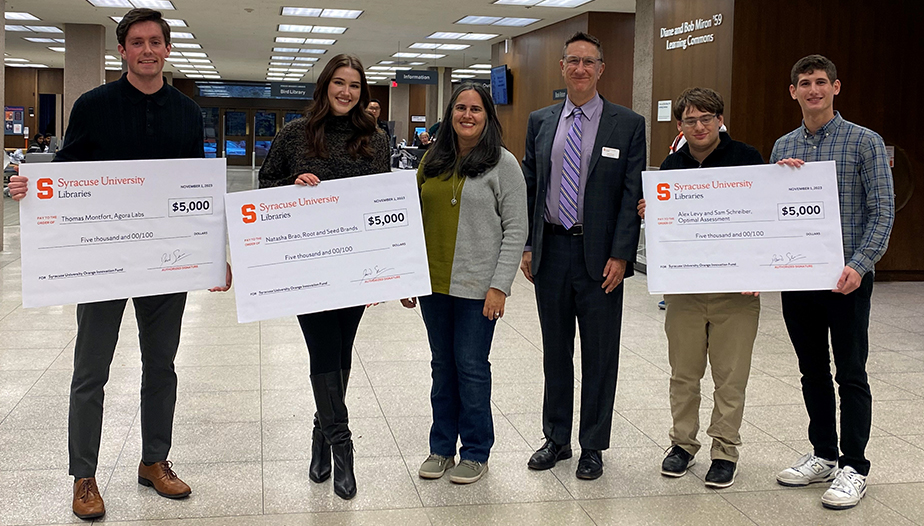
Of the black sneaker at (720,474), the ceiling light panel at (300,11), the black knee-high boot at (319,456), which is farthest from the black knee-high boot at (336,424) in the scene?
the ceiling light panel at (300,11)

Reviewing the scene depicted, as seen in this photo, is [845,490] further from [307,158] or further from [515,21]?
[515,21]

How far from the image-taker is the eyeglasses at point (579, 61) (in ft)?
10.3

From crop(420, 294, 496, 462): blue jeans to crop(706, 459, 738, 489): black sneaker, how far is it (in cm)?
85

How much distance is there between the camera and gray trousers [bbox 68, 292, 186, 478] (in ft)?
9.33

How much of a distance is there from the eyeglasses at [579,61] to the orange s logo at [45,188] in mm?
1871

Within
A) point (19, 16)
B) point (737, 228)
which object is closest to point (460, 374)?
point (737, 228)

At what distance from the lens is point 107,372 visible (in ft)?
9.58

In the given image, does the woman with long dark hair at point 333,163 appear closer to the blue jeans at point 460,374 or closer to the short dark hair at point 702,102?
the blue jeans at point 460,374

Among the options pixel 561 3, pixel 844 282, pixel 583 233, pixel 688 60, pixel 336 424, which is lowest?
pixel 336 424

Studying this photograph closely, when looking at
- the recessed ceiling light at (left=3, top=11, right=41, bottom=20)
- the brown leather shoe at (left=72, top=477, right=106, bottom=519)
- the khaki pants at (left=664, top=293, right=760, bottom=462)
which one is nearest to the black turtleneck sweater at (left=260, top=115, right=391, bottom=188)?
the brown leather shoe at (left=72, top=477, right=106, bottom=519)

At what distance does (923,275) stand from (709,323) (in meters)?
7.18

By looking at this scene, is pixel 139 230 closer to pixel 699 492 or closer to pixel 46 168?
pixel 46 168

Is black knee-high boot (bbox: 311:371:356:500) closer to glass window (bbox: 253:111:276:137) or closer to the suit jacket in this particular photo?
the suit jacket

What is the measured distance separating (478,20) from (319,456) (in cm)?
1387
